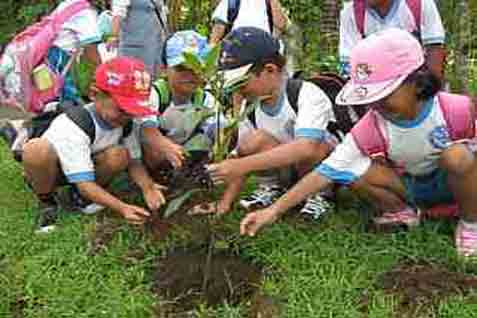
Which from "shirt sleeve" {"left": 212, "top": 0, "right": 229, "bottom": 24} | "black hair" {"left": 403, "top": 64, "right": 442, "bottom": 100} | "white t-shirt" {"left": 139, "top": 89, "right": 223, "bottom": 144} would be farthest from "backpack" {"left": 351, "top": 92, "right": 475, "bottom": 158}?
"shirt sleeve" {"left": 212, "top": 0, "right": 229, "bottom": 24}

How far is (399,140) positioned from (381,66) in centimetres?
36

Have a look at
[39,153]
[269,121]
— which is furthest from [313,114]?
[39,153]

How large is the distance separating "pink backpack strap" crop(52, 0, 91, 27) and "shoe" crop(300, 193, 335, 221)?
1446mm

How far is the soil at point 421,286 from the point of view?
290cm

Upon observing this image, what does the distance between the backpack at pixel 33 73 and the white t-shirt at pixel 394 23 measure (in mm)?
1294

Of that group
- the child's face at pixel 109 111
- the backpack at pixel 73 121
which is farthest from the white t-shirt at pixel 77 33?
the child's face at pixel 109 111

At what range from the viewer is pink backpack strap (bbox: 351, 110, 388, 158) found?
3.25 m

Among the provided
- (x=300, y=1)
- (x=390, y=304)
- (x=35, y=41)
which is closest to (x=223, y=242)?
(x=390, y=304)

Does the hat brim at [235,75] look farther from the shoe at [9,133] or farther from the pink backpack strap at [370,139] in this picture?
the shoe at [9,133]

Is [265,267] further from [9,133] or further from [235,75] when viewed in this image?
[9,133]

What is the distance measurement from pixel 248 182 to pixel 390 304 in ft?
4.56

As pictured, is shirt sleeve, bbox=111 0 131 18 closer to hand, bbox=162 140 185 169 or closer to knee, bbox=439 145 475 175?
hand, bbox=162 140 185 169

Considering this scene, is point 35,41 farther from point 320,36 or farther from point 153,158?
point 320,36

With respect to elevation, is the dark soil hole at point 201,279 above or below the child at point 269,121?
below
